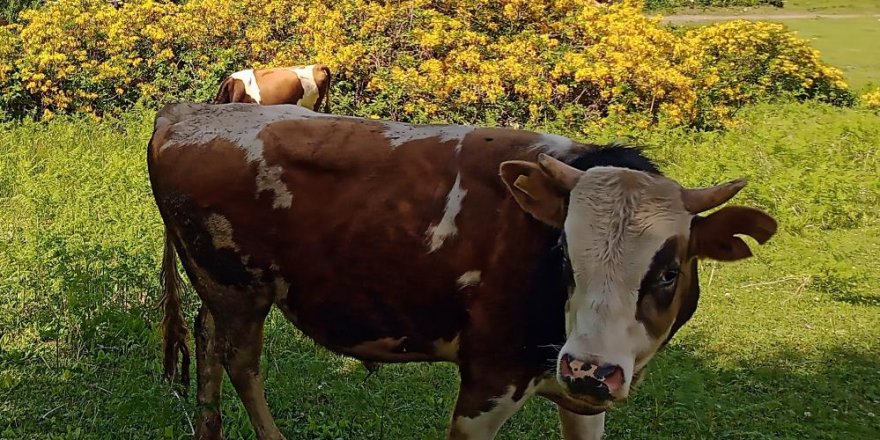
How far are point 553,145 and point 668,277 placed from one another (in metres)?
0.81

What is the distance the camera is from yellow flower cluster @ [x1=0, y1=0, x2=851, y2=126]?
1127 cm

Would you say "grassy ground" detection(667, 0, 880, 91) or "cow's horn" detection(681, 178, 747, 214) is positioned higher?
"cow's horn" detection(681, 178, 747, 214)

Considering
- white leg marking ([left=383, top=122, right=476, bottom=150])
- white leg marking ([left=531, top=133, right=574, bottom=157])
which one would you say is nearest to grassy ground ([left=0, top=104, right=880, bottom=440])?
white leg marking ([left=531, top=133, right=574, bottom=157])

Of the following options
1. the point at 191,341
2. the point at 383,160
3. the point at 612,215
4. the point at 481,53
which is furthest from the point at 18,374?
the point at 481,53

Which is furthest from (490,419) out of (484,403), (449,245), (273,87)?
(273,87)

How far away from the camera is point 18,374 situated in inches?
184

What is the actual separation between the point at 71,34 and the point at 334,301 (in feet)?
33.4

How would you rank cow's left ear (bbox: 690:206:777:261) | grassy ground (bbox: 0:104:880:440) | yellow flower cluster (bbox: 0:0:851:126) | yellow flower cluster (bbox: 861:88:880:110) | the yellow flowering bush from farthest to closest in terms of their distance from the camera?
1. yellow flower cluster (bbox: 861:88:880:110)
2. the yellow flowering bush
3. yellow flower cluster (bbox: 0:0:851:126)
4. grassy ground (bbox: 0:104:880:440)
5. cow's left ear (bbox: 690:206:777:261)

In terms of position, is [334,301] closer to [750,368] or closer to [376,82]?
[750,368]

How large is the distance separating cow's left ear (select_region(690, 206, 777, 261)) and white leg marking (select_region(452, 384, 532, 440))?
34.4 inches

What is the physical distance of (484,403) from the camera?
3.28 metres

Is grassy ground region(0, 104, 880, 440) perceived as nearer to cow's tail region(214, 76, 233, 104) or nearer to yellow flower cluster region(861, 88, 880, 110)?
cow's tail region(214, 76, 233, 104)

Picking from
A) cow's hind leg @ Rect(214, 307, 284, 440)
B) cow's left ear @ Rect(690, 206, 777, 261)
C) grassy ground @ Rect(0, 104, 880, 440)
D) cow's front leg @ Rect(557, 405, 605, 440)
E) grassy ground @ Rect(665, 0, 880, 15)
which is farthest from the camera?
grassy ground @ Rect(665, 0, 880, 15)

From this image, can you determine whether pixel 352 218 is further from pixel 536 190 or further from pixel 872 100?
pixel 872 100
